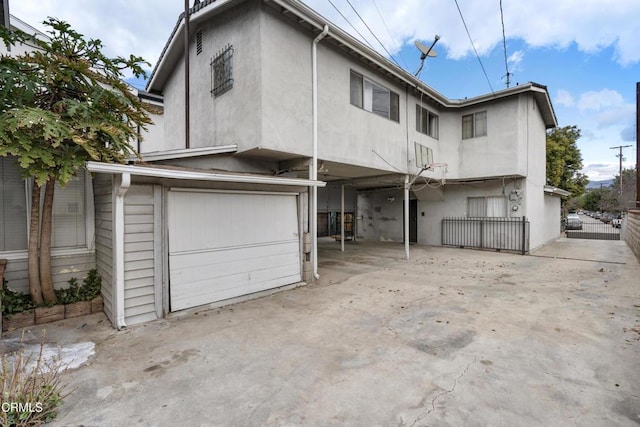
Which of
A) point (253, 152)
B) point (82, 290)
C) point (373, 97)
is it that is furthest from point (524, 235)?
point (82, 290)

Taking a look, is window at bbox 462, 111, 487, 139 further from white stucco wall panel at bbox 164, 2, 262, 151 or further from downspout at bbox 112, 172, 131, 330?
downspout at bbox 112, 172, 131, 330

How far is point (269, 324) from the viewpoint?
443 centimetres

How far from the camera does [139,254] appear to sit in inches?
175

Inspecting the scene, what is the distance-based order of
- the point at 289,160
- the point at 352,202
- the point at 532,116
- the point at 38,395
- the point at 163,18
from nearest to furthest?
the point at 38,395, the point at 289,160, the point at 163,18, the point at 532,116, the point at 352,202

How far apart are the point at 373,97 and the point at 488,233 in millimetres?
7686

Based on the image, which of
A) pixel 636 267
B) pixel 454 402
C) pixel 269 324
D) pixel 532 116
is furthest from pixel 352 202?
pixel 454 402

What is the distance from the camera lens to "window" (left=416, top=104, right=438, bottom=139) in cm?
1042

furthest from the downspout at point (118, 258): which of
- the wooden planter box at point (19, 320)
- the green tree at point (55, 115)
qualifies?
the wooden planter box at point (19, 320)

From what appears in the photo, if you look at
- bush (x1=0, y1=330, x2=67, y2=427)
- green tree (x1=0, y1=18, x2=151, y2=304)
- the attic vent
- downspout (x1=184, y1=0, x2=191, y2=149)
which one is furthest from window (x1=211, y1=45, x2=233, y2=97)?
bush (x1=0, y1=330, x2=67, y2=427)

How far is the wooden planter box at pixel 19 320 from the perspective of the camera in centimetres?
410

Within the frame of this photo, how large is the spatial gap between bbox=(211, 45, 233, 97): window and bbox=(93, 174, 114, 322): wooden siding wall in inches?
124

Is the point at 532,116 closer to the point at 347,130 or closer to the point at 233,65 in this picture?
the point at 347,130

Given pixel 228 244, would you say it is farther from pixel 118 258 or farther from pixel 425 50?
pixel 425 50

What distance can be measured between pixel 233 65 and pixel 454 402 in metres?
6.75
